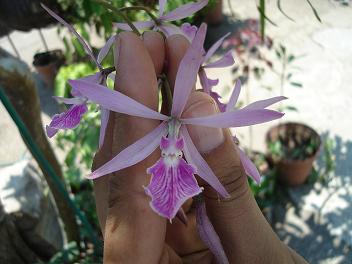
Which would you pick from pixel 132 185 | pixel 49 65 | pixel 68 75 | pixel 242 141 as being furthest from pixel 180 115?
pixel 49 65

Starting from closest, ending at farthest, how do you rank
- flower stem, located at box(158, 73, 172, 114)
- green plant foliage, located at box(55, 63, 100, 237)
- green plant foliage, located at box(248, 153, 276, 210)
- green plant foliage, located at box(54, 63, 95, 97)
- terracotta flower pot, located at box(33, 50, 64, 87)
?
flower stem, located at box(158, 73, 172, 114), green plant foliage, located at box(55, 63, 100, 237), green plant foliage, located at box(248, 153, 276, 210), green plant foliage, located at box(54, 63, 95, 97), terracotta flower pot, located at box(33, 50, 64, 87)

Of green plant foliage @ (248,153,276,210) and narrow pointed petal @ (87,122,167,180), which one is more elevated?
narrow pointed petal @ (87,122,167,180)

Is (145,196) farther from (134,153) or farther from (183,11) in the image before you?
(183,11)

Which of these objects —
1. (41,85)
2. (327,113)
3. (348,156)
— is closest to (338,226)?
(348,156)

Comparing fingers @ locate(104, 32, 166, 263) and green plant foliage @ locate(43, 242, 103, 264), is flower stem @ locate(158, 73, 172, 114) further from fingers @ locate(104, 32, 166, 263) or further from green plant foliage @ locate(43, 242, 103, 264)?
green plant foliage @ locate(43, 242, 103, 264)

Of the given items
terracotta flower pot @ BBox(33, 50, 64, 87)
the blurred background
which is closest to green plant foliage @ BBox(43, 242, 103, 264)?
the blurred background
